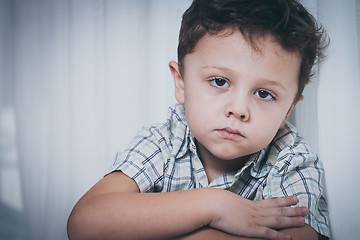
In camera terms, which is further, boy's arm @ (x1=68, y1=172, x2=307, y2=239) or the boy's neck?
the boy's neck

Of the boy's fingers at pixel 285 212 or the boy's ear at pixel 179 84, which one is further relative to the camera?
the boy's ear at pixel 179 84

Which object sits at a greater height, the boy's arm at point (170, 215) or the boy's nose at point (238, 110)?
the boy's nose at point (238, 110)

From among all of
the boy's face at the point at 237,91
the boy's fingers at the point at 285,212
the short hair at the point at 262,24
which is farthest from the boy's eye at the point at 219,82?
the boy's fingers at the point at 285,212

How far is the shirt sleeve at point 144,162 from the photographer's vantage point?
36.0 inches

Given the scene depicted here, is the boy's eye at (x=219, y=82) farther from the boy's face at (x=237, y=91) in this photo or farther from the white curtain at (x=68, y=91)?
the white curtain at (x=68, y=91)

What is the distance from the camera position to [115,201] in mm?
760

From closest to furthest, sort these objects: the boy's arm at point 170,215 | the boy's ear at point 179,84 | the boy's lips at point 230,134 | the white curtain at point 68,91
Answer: the boy's arm at point 170,215
the boy's lips at point 230,134
the boy's ear at point 179,84
the white curtain at point 68,91

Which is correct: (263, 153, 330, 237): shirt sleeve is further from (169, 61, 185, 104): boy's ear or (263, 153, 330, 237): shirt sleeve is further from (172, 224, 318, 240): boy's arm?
(169, 61, 185, 104): boy's ear

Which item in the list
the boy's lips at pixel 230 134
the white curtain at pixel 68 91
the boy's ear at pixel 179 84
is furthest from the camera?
the white curtain at pixel 68 91

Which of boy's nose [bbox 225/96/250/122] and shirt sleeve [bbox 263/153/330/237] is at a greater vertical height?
boy's nose [bbox 225/96/250/122]

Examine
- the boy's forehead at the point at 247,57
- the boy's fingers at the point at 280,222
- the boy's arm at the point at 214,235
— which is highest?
the boy's forehead at the point at 247,57

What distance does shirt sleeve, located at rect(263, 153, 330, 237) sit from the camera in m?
0.91

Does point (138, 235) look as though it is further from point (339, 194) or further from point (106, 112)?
point (106, 112)

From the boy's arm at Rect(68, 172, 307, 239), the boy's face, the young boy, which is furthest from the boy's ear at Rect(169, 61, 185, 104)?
the boy's arm at Rect(68, 172, 307, 239)
